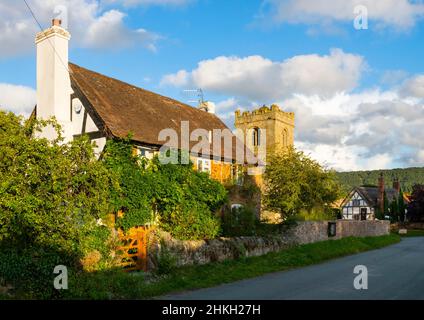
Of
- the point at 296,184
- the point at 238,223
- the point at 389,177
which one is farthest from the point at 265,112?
the point at 389,177

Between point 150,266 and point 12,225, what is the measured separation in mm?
5248

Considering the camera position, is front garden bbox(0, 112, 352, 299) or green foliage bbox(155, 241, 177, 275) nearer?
front garden bbox(0, 112, 352, 299)

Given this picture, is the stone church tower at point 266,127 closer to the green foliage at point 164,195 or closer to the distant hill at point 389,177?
the green foliage at point 164,195

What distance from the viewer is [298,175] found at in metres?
28.2

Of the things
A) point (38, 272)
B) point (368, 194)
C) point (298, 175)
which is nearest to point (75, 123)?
point (38, 272)

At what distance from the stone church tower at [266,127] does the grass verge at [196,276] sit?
3527 centimetres

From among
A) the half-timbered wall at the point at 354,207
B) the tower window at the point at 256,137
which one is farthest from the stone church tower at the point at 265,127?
the half-timbered wall at the point at 354,207

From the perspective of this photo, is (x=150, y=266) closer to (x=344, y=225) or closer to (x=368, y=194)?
(x=344, y=225)

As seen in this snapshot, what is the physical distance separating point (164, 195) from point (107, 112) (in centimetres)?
605

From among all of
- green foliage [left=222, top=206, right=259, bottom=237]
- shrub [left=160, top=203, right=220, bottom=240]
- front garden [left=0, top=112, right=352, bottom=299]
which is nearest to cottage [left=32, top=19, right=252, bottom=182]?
front garden [left=0, top=112, right=352, bottom=299]

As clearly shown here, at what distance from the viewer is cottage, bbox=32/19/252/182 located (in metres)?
20.0

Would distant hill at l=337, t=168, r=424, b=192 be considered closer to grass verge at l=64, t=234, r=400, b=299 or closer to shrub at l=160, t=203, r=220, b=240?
grass verge at l=64, t=234, r=400, b=299

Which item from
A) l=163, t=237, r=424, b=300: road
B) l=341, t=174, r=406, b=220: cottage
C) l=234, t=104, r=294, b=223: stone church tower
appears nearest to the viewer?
l=163, t=237, r=424, b=300: road

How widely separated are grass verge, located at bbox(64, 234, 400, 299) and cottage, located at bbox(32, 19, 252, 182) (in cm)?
622
